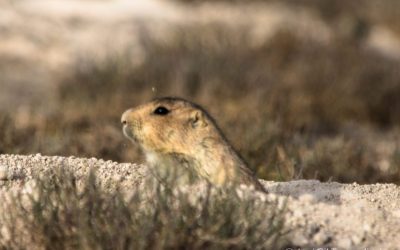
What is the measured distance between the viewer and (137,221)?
419 cm

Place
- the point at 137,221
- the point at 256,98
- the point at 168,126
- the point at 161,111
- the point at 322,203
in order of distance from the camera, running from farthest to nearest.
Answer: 1. the point at 256,98
2. the point at 161,111
3. the point at 168,126
4. the point at 322,203
5. the point at 137,221

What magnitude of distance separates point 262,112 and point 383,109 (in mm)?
2763

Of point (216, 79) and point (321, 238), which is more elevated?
point (216, 79)

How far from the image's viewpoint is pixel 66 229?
13.9ft

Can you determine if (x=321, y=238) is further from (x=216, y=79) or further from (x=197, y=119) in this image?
(x=216, y=79)

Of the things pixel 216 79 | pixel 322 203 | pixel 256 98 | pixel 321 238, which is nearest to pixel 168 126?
pixel 322 203

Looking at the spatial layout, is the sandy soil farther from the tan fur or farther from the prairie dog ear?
the prairie dog ear

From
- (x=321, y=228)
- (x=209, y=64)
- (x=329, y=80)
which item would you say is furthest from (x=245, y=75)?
(x=321, y=228)

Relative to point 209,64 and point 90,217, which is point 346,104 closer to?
point 209,64

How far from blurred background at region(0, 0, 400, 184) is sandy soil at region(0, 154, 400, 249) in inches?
33.7

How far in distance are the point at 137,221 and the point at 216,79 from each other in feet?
23.3

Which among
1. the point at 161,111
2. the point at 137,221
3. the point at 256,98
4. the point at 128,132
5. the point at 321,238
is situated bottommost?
the point at 321,238

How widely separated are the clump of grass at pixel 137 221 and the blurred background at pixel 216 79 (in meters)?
2.25

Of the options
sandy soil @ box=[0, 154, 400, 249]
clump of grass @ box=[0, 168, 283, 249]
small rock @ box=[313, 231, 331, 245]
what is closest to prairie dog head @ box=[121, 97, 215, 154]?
sandy soil @ box=[0, 154, 400, 249]
